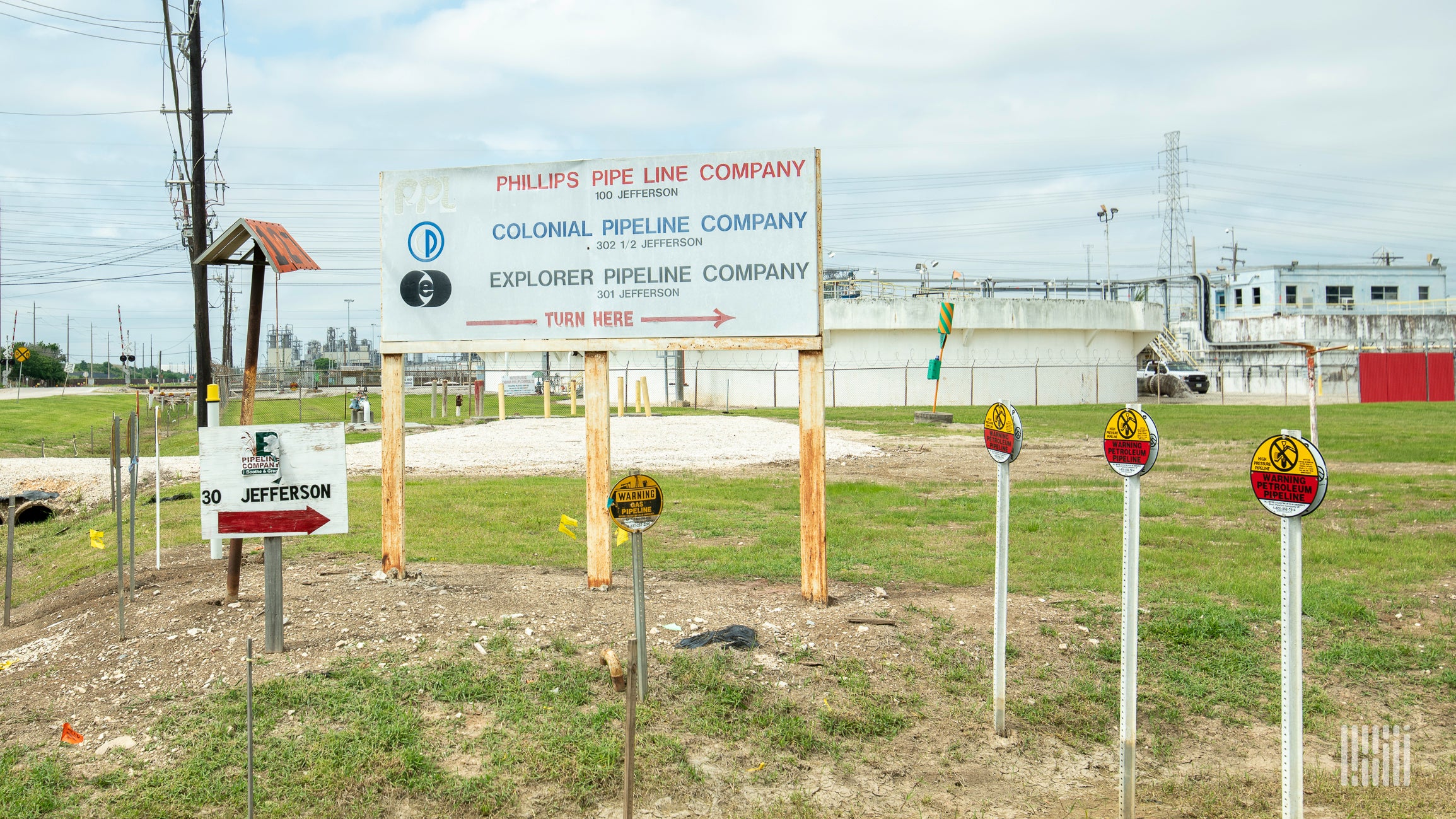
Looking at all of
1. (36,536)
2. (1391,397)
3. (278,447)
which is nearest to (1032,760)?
(278,447)

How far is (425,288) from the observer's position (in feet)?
25.7

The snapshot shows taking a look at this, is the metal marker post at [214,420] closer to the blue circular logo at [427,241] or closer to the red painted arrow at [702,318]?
the blue circular logo at [427,241]

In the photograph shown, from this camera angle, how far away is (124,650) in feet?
19.9

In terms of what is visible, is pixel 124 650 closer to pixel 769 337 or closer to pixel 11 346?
pixel 769 337

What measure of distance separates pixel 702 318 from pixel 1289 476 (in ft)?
14.6

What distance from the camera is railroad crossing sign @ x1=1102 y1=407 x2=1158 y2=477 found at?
13.9 ft

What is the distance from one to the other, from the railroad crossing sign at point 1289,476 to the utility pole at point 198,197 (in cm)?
2179

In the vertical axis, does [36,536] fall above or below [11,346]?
below

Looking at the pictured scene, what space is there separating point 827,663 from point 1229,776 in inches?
86.1

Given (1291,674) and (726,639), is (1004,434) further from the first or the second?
(726,639)

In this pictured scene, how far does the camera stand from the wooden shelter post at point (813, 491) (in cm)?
693

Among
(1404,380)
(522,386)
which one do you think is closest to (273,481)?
(1404,380)

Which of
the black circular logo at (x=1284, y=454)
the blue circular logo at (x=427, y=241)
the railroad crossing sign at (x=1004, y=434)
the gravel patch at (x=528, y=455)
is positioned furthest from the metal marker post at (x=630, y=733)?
the gravel patch at (x=528, y=455)

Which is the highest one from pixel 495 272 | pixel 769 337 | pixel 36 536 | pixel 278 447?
pixel 495 272
